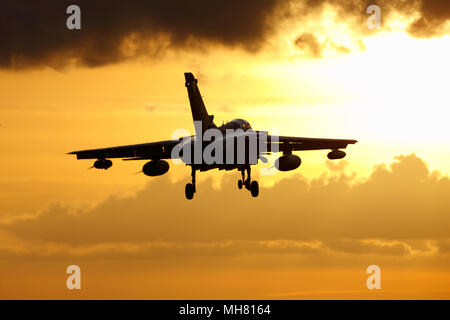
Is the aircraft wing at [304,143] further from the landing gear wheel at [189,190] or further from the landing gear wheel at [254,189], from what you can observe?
the landing gear wheel at [189,190]

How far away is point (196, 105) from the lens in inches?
2648

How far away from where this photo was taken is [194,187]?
213ft

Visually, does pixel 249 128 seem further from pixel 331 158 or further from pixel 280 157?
pixel 331 158

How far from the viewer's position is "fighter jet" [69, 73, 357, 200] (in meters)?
58.6

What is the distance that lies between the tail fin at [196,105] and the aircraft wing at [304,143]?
276 inches

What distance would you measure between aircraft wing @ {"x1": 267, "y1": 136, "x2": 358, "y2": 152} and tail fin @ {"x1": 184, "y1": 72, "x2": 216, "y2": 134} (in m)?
7.01

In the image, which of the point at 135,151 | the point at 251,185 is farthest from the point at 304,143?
the point at 135,151

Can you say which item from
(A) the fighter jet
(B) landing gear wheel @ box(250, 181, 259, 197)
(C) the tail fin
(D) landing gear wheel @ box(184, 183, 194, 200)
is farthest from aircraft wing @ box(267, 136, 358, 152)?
(D) landing gear wheel @ box(184, 183, 194, 200)

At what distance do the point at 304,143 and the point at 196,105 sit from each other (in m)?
11.8
